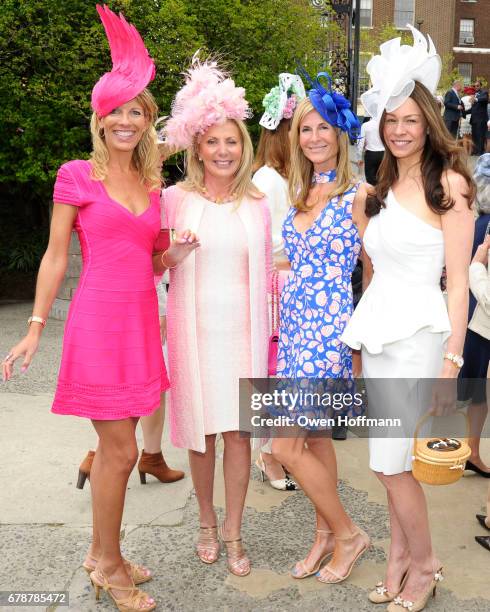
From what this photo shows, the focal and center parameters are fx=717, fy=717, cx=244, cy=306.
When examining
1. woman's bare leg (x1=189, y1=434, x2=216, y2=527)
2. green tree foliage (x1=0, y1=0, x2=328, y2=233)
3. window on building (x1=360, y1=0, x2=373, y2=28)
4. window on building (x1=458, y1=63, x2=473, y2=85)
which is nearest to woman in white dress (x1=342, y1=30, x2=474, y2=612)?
woman's bare leg (x1=189, y1=434, x2=216, y2=527)

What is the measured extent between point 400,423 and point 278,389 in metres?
0.54

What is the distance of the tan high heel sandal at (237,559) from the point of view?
3078 millimetres

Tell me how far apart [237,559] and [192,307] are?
3.68 ft

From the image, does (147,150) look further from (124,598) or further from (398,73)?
(124,598)

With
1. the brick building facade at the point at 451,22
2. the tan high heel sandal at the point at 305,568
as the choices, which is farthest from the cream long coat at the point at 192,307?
the brick building facade at the point at 451,22

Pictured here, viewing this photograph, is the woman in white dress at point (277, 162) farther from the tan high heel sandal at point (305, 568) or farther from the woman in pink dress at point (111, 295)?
the woman in pink dress at point (111, 295)

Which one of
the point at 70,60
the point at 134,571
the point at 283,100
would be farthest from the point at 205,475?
the point at 70,60

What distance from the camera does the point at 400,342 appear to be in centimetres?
261

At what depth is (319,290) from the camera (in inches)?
113

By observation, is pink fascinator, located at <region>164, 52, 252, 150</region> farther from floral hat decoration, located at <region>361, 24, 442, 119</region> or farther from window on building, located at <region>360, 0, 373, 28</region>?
window on building, located at <region>360, 0, 373, 28</region>

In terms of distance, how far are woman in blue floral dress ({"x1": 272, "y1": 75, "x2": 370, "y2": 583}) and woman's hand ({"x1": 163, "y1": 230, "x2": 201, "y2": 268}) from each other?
45 centimetres

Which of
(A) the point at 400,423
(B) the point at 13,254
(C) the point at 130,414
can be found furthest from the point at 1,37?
(A) the point at 400,423

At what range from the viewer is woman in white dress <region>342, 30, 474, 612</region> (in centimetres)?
254

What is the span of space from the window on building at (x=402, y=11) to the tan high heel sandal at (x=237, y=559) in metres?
40.3
